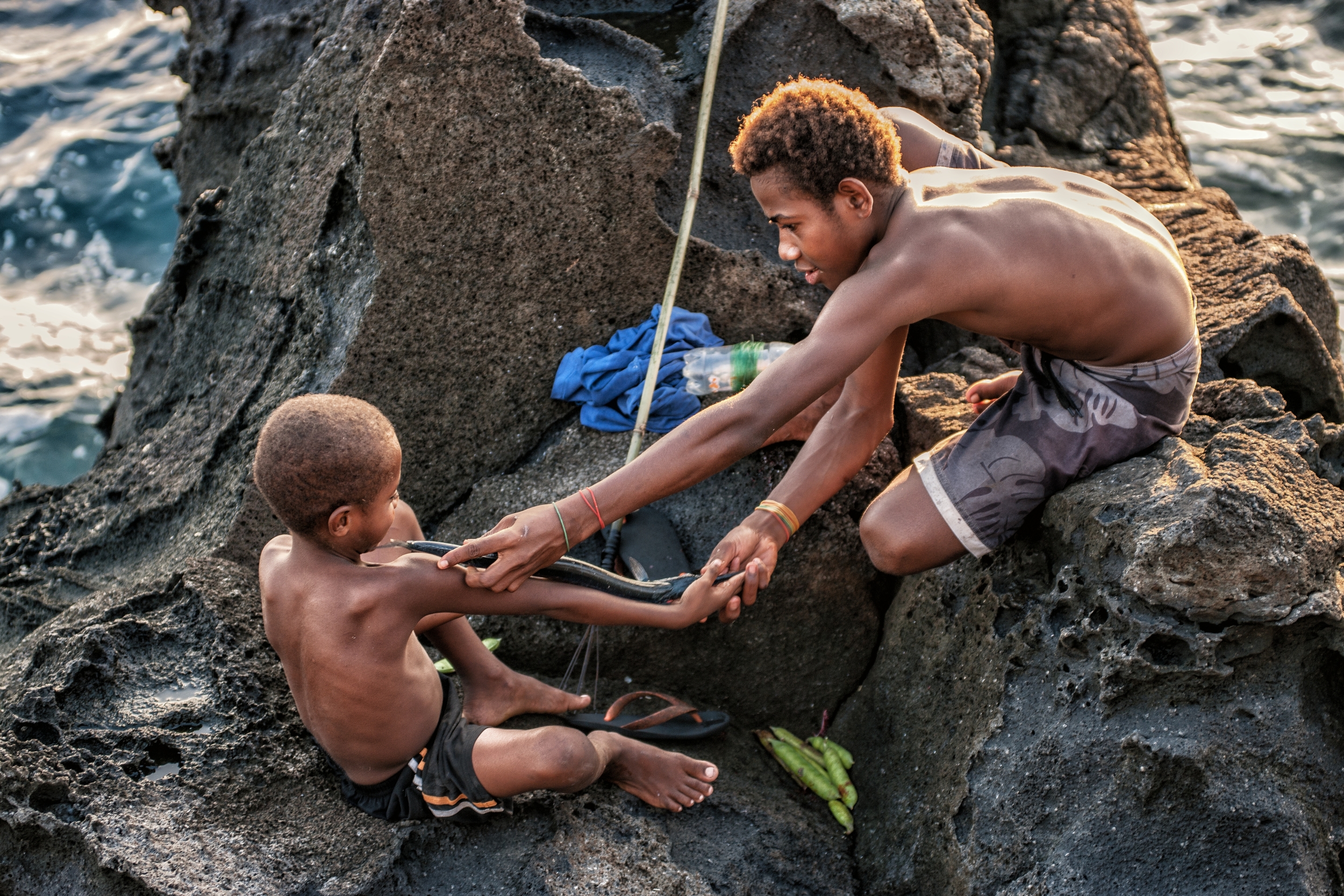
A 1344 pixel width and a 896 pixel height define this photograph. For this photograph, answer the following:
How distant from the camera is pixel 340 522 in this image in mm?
2602

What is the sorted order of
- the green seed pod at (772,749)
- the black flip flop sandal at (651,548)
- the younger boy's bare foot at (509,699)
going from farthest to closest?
the black flip flop sandal at (651,548) → the green seed pod at (772,749) → the younger boy's bare foot at (509,699)

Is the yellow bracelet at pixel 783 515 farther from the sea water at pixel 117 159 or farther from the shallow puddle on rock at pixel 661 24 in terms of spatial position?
the sea water at pixel 117 159

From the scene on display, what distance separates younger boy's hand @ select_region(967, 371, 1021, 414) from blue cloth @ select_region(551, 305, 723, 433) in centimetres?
94

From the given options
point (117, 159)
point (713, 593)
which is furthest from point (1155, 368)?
point (117, 159)

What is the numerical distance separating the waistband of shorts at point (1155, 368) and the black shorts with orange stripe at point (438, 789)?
78.5 inches

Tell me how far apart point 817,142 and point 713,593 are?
125cm

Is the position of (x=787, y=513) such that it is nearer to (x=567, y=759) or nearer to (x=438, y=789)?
(x=567, y=759)

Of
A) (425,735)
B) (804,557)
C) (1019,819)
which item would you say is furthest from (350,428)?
(1019,819)

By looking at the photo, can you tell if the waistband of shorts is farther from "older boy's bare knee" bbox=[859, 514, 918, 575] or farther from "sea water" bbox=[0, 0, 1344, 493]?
"sea water" bbox=[0, 0, 1344, 493]

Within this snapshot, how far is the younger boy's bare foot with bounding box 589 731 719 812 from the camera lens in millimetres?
3008

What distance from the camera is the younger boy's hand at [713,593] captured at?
3020 mm

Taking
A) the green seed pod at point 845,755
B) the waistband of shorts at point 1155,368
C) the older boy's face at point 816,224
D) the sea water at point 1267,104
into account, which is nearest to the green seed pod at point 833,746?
the green seed pod at point 845,755

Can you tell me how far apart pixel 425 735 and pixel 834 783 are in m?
1.26

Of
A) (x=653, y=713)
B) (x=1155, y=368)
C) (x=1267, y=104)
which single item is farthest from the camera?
(x=1267, y=104)
